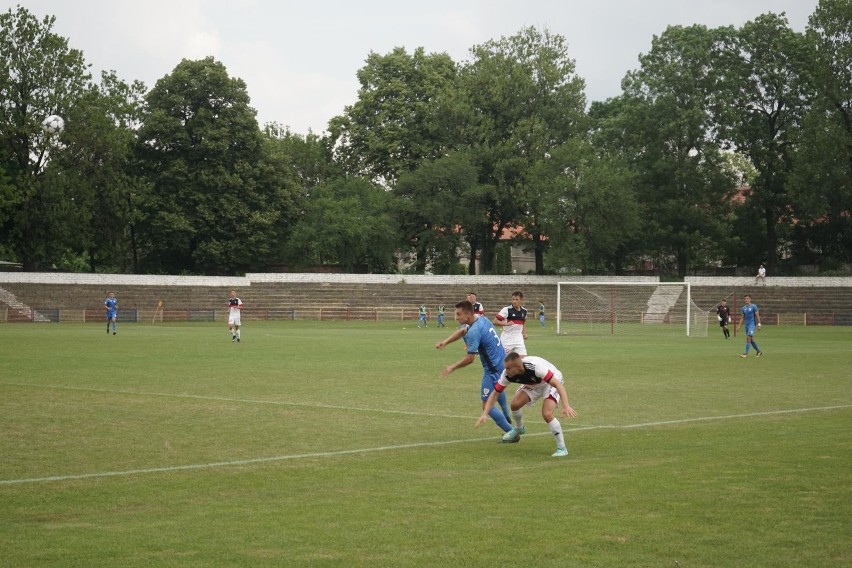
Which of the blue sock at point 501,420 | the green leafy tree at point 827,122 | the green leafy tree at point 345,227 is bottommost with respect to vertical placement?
the blue sock at point 501,420

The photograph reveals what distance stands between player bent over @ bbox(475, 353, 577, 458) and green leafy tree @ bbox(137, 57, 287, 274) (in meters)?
66.1

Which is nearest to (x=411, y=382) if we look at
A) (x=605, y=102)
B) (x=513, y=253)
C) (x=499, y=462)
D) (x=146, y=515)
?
(x=499, y=462)

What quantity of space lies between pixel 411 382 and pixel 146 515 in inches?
593

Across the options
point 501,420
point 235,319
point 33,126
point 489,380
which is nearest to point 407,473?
point 501,420

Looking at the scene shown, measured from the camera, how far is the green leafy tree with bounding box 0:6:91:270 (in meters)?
70.4

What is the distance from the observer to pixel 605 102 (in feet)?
344

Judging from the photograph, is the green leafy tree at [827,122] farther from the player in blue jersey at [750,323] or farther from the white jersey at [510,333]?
the white jersey at [510,333]

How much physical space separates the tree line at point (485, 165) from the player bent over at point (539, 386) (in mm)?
62913

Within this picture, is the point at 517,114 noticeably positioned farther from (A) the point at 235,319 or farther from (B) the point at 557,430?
(B) the point at 557,430

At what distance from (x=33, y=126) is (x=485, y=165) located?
33702mm

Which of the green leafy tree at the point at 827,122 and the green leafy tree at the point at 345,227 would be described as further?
the green leafy tree at the point at 345,227

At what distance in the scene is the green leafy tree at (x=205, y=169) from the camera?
7819 centimetres

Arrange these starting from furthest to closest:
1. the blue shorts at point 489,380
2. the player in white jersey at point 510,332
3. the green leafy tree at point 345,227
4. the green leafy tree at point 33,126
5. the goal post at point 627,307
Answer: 1. the green leafy tree at point 345,227
2. the green leafy tree at point 33,126
3. the goal post at point 627,307
4. the player in white jersey at point 510,332
5. the blue shorts at point 489,380

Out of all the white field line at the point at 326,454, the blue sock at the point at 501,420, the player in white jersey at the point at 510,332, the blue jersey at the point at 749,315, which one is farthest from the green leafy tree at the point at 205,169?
the blue sock at the point at 501,420
